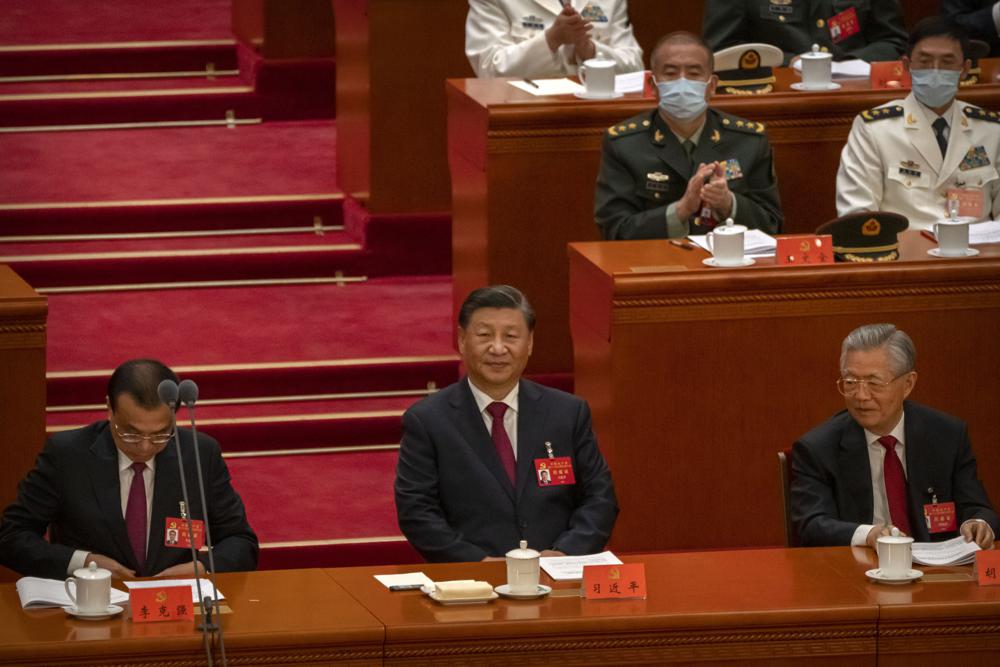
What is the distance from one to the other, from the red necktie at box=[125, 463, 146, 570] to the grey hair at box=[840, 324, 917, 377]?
5.24 ft

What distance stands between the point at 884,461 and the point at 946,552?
39 cm

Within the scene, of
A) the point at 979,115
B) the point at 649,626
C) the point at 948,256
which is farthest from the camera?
the point at 979,115

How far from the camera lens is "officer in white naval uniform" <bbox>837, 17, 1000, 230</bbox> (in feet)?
19.4

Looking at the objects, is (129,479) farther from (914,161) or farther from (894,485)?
(914,161)

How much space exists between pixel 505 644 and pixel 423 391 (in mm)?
2650

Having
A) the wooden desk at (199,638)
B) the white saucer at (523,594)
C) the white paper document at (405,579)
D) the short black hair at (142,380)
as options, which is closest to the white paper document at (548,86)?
the short black hair at (142,380)

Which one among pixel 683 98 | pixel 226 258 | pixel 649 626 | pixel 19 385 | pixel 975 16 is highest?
pixel 975 16

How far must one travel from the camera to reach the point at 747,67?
629 centimetres

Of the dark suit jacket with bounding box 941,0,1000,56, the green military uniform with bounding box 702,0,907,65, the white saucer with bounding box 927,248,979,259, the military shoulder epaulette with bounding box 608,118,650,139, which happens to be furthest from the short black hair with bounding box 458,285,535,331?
the dark suit jacket with bounding box 941,0,1000,56

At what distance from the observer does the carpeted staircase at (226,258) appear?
5.97 meters

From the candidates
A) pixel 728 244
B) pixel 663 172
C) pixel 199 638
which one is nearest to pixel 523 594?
pixel 199 638

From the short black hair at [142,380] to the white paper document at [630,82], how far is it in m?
2.41

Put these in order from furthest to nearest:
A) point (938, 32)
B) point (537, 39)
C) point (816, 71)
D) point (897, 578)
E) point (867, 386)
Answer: point (537, 39), point (816, 71), point (938, 32), point (867, 386), point (897, 578)

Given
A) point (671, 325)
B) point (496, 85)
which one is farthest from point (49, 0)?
point (671, 325)
